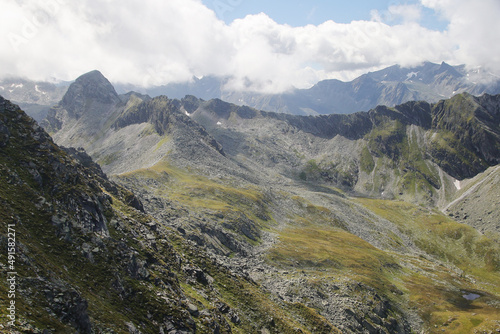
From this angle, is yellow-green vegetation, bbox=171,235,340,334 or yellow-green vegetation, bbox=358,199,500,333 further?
yellow-green vegetation, bbox=358,199,500,333

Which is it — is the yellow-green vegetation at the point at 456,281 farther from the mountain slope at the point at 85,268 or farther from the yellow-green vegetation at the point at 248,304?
the mountain slope at the point at 85,268

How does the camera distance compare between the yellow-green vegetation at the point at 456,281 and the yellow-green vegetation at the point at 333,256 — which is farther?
the yellow-green vegetation at the point at 333,256

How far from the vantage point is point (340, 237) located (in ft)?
472

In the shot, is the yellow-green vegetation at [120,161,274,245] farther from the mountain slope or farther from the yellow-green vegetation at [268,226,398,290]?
the mountain slope

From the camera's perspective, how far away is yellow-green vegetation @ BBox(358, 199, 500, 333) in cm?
8388

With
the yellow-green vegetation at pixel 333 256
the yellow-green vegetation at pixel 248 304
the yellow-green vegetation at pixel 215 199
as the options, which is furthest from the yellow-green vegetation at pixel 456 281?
the yellow-green vegetation at pixel 215 199

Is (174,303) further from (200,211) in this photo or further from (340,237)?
(340,237)

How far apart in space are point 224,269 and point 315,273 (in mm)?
49112

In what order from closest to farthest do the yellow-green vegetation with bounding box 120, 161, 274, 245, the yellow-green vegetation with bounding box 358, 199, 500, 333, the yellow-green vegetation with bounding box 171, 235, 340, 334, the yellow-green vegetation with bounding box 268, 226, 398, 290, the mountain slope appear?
1. the mountain slope
2. the yellow-green vegetation with bounding box 171, 235, 340, 334
3. the yellow-green vegetation with bounding box 358, 199, 500, 333
4. the yellow-green vegetation with bounding box 268, 226, 398, 290
5. the yellow-green vegetation with bounding box 120, 161, 274, 245

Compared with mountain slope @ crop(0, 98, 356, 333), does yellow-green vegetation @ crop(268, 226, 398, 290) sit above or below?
below

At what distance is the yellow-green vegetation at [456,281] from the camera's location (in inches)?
3302

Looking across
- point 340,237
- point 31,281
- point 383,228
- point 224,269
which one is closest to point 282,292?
point 224,269

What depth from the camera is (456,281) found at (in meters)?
125

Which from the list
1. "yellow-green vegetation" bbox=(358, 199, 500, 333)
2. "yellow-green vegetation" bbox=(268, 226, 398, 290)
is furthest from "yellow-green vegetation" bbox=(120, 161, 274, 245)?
"yellow-green vegetation" bbox=(358, 199, 500, 333)
